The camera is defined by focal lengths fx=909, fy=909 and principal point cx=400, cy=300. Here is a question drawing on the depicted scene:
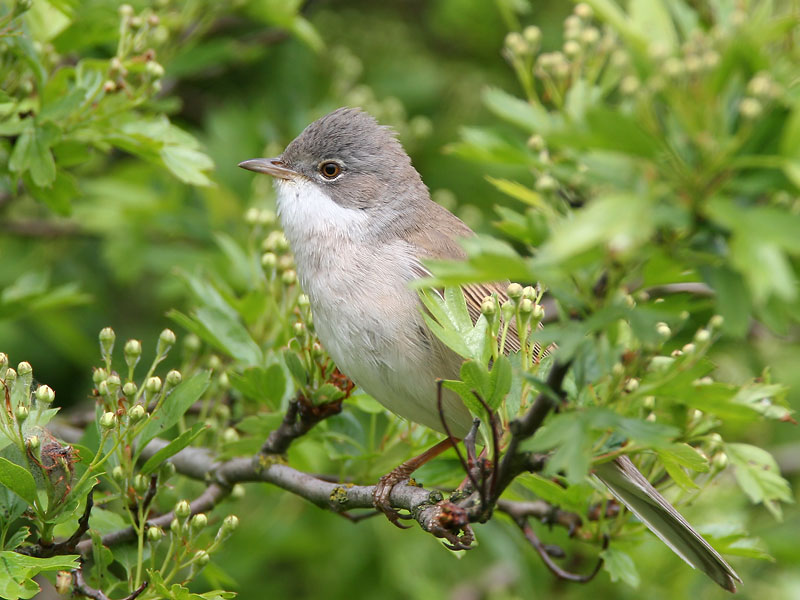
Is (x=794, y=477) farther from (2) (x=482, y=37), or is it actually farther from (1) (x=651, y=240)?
(1) (x=651, y=240)

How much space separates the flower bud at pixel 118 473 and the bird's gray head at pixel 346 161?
1.83m

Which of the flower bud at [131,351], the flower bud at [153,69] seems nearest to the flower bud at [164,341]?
the flower bud at [131,351]

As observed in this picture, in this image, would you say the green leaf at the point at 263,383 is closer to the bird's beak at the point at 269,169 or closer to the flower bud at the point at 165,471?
the flower bud at the point at 165,471

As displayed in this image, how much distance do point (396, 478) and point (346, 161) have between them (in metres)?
1.62

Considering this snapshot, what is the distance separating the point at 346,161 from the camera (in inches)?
171

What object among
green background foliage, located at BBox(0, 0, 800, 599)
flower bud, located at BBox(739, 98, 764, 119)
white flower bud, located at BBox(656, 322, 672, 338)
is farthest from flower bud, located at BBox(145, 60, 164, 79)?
flower bud, located at BBox(739, 98, 764, 119)

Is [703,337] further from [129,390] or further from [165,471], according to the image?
[165,471]

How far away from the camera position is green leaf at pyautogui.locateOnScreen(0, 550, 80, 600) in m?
2.46

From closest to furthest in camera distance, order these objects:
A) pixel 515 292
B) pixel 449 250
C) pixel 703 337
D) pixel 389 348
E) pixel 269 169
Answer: pixel 703 337 → pixel 515 292 → pixel 389 348 → pixel 449 250 → pixel 269 169

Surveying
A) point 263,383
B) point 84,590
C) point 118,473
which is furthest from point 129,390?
point 263,383

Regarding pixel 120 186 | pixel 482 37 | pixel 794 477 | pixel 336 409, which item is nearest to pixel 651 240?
pixel 336 409

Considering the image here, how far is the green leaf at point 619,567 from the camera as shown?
3287 millimetres

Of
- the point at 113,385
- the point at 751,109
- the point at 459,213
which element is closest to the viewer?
the point at 751,109

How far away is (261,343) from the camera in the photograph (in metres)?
3.88
